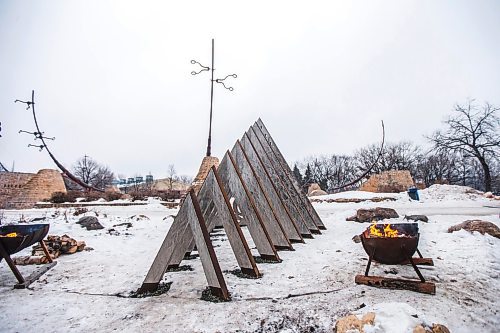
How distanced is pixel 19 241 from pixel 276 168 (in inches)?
202

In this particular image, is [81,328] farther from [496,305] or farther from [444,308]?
[496,305]

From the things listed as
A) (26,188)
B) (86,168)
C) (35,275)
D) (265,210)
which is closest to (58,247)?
(35,275)

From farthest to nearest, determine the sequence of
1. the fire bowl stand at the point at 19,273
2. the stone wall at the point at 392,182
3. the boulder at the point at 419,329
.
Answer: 1. the stone wall at the point at 392,182
2. the fire bowl stand at the point at 19,273
3. the boulder at the point at 419,329

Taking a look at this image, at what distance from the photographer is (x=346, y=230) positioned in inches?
266

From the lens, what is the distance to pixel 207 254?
285cm

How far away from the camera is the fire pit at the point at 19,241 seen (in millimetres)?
3248

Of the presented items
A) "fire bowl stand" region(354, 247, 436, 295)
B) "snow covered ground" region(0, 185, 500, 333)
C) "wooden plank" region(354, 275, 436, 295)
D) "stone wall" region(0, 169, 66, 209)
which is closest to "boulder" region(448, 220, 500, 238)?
"snow covered ground" region(0, 185, 500, 333)

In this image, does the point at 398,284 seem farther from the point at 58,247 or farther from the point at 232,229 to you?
the point at 58,247

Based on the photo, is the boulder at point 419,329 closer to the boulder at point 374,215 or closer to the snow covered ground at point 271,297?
the snow covered ground at point 271,297

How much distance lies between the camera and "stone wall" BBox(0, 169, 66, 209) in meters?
16.6

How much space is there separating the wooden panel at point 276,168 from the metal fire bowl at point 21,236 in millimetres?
4434

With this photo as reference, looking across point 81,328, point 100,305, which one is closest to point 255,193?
point 100,305

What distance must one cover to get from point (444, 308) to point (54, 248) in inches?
233

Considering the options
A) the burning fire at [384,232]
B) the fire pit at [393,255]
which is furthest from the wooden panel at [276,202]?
the fire pit at [393,255]
